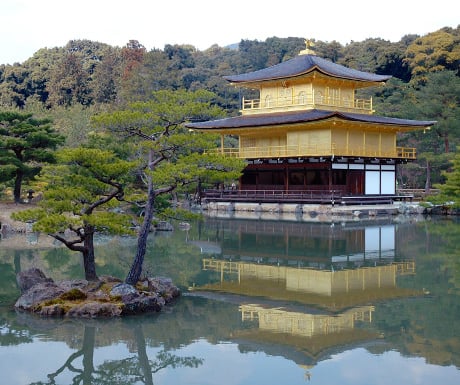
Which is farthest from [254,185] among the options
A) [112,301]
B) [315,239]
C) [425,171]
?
[112,301]

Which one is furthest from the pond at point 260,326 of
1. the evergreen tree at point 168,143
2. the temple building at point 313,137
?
the temple building at point 313,137

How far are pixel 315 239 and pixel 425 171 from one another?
79.4ft

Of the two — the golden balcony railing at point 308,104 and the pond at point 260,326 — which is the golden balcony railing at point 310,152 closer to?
the golden balcony railing at point 308,104

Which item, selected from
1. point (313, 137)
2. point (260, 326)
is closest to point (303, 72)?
point (313, 137)

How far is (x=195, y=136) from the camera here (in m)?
11.2

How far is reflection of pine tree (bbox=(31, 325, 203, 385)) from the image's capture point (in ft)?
23.8

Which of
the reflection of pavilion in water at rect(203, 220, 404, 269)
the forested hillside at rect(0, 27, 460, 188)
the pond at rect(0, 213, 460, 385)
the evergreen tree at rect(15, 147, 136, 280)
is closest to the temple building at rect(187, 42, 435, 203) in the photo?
the forested hillside at rect(0, 27, 460, 188)

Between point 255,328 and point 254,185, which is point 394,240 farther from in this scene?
point 254,185

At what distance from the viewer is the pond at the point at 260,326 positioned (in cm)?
740

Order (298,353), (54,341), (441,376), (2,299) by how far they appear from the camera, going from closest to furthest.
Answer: (441,376) < (298,353) < (54,341) < (2,299)

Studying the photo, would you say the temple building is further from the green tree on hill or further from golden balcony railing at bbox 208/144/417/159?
the green tree on hill

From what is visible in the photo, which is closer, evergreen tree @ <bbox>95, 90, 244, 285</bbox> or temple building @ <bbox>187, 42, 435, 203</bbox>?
evergreen tree @ <bbox>95, 90, 244, 285</bbox>

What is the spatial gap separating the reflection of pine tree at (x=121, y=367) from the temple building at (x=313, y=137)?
2257cm

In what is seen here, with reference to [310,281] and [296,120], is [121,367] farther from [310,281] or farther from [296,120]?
[296,120]
